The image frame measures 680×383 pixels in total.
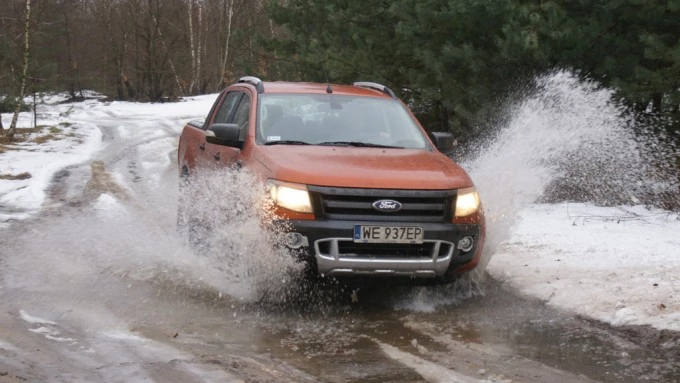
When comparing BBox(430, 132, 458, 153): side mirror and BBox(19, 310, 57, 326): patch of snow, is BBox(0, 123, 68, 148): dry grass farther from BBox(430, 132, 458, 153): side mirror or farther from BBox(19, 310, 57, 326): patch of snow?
BBox(430, 132, 458, 153): side mirror

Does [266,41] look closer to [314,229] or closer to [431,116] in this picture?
[431,116]

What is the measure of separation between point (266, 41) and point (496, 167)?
10262 millimetres

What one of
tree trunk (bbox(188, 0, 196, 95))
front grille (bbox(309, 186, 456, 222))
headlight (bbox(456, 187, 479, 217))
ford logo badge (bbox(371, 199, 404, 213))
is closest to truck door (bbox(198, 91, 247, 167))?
front grille (bbox(309, 186, 456, 222))

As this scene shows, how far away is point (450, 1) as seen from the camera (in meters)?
10.8

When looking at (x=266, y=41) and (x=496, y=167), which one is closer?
(x=496, y=167)

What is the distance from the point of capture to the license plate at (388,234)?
535 cm

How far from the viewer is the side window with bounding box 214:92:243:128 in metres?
7.81

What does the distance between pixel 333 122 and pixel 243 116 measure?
93 centimetres

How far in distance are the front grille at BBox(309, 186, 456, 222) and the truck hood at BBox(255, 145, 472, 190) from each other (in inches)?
1.8

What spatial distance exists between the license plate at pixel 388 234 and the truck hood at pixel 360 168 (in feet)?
0.98

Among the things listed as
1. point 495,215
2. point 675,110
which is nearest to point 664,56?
point 675,110

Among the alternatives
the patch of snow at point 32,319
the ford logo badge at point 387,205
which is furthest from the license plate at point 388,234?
the patch of snow at point 32,319

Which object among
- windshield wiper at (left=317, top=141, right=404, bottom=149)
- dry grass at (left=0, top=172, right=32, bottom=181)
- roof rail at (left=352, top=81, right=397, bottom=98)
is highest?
roof rail at (left=352, top=81, right=397, bottom=98)

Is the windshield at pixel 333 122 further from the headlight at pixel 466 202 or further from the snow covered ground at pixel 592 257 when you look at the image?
the snow covered ground at pixel 592 257
